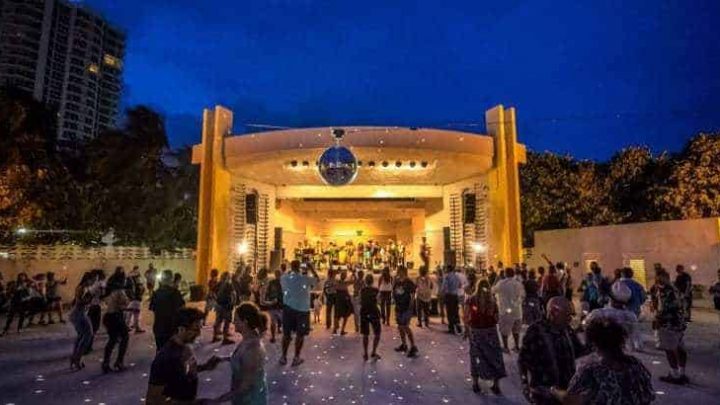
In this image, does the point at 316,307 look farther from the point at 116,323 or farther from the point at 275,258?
the point at 275,258

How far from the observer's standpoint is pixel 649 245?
16.0m

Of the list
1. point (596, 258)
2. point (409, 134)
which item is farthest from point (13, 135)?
point (596, 258)

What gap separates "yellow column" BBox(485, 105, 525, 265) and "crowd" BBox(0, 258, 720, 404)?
3818mm

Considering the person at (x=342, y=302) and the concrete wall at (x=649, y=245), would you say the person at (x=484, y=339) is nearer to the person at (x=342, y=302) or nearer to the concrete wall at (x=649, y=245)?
the person at (x=342, y=302)

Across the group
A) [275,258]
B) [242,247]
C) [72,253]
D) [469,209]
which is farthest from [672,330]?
[72,253]

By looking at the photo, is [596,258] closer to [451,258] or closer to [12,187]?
[451,258]

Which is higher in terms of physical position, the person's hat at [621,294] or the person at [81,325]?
the person's hat at [621,294]

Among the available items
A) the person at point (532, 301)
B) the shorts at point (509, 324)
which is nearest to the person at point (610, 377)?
the person at point (532, 301)

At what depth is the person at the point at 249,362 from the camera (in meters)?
2.88

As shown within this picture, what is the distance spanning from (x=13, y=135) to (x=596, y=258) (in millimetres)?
22118

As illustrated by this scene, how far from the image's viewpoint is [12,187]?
14781 mm

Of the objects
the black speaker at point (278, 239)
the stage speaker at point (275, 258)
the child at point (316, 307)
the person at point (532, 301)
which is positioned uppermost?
the black speaker at point (278, 239)

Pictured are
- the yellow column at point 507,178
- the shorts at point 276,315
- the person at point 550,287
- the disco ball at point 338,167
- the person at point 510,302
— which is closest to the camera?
the person at point 510,302

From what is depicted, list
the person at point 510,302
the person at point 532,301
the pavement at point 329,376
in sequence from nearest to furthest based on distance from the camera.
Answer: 1. the pavement at point 329,376
2. the person at point 532,301
3. the person at point 510,302
